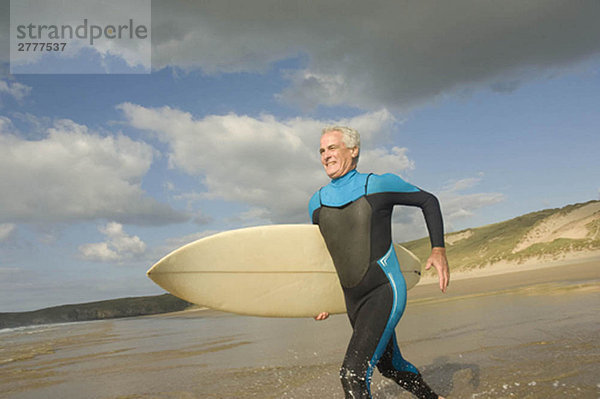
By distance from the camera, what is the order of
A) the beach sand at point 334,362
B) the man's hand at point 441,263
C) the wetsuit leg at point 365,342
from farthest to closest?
Result: the beach sand at point 334,362 < the man's hand at point 441,263 < the wetsuit leg at point 365,342

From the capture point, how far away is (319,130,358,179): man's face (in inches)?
108

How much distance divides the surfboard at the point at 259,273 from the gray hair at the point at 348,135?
0.76 m

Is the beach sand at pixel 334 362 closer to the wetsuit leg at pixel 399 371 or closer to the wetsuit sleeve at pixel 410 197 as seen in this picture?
the wetsuit leg at pixel 399 371

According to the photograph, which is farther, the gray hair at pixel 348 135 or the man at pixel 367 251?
the gray hair at pixel 348 135

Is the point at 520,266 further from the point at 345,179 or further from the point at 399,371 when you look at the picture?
the point at 345,179

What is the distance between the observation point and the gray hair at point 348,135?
9.07 feet

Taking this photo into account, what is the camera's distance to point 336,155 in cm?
275

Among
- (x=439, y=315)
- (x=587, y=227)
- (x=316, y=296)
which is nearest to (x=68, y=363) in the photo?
(x=316, y=296)

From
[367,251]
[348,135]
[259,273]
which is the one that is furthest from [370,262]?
[259,273]

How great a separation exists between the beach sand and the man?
1066 millimetres

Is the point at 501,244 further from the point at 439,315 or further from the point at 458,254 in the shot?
the point at 439,315

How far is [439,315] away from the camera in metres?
7.98

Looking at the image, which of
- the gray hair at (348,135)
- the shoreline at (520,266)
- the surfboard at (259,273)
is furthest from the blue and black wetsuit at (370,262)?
the shoreline at (520,266)

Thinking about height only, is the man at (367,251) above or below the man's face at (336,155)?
below
